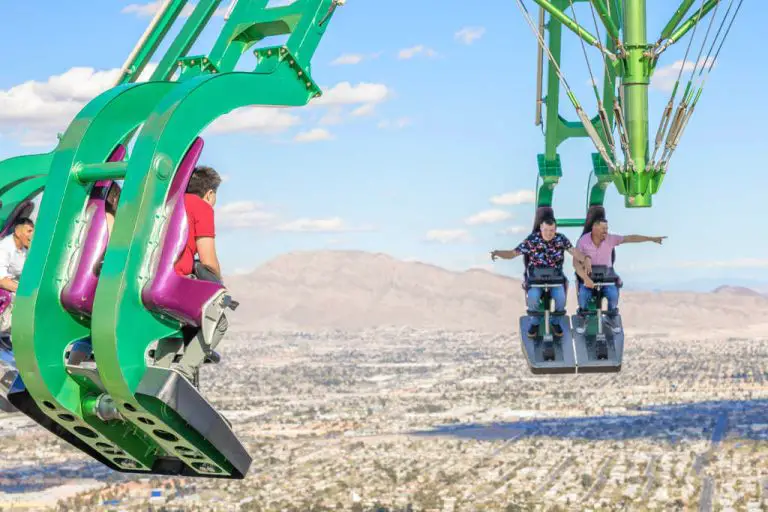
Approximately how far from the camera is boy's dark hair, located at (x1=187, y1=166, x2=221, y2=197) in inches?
502

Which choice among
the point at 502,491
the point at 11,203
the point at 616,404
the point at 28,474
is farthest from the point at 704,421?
the point at 11,203

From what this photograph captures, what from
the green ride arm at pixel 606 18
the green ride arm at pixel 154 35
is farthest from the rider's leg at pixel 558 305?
the green ride arm at pixel 154 35

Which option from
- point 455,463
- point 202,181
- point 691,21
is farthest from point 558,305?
point 455,463

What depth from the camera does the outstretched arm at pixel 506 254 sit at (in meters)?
23.3

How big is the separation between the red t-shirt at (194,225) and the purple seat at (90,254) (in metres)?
0.84

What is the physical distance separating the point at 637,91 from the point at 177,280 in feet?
32.2

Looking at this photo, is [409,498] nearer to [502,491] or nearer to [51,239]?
[502,491]

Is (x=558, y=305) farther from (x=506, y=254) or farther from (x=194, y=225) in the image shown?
(x=194, y=225)

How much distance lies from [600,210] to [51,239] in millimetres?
14319

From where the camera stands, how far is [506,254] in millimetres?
23688

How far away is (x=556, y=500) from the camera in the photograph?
118 meters

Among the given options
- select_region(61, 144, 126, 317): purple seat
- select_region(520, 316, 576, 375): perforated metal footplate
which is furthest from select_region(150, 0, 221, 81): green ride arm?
select_region(520, 316, 576, 375): perforated metal footplate

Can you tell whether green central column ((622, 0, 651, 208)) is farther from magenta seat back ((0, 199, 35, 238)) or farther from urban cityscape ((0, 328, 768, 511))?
urban cityscape ((0, 328, 768, 511))

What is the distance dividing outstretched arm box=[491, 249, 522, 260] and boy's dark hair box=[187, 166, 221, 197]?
432 inches
